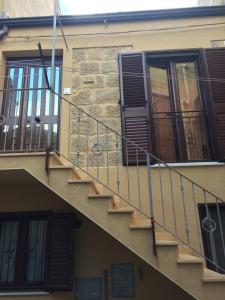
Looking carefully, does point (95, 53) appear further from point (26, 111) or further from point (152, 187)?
point (152, 187)

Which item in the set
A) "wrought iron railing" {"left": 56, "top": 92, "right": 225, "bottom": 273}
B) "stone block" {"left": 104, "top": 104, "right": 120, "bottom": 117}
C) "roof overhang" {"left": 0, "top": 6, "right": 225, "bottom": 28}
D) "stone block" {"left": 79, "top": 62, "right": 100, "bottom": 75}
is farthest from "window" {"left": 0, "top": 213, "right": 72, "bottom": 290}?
"roof overhang" {"left": 0, "top": 6, "right": 225, "bottom": 28}

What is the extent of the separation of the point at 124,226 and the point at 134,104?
8.12 feet

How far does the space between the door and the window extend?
47.7 inches

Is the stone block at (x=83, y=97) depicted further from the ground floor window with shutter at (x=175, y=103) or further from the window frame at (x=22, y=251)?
the window frame at (x=22, y=251)

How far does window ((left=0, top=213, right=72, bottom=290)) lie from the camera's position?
461cm

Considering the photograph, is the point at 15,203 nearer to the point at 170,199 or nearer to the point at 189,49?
the point at 170,199

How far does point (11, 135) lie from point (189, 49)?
11.5 ft

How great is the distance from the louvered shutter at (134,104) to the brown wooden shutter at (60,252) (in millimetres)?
1360

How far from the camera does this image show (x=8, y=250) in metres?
5.01

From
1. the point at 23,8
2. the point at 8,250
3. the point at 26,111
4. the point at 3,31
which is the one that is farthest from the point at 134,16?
the point at 8,250

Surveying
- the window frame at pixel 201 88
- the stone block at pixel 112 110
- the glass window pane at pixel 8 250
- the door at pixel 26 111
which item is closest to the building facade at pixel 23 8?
the door at pixel 26 111

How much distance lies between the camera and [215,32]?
6074 mm

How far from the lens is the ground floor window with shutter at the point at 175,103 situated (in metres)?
5.39

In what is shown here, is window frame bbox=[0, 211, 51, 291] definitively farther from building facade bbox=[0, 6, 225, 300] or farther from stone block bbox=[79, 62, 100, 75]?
stone block bbox=[79, 62, 100, 75]
